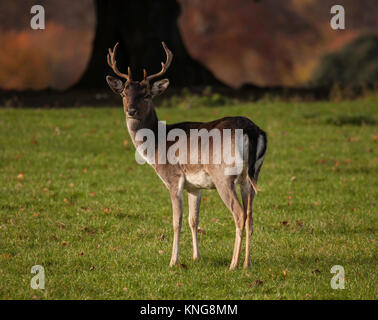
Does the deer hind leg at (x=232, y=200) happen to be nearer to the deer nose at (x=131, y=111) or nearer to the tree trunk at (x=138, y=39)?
the deer nose at (x=131, y=111)

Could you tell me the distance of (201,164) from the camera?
7258 mm

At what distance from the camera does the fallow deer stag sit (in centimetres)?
701

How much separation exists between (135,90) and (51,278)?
2353mm

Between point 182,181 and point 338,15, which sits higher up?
point 338,15

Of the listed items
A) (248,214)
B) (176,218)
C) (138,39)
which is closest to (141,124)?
(176,218)

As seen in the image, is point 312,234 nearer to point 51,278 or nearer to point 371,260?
point 371,260

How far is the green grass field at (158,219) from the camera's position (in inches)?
267

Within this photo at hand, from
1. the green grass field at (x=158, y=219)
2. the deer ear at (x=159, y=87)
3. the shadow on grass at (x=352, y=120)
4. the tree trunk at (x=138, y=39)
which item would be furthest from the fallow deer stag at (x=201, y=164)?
the tree trunk at (x=138, y=39)

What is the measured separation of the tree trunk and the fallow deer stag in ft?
55.1

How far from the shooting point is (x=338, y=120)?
17.4 m

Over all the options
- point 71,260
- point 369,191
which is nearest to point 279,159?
point 369,191

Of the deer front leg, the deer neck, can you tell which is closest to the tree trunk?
the deer neck

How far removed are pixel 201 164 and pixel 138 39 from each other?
59.6 ft

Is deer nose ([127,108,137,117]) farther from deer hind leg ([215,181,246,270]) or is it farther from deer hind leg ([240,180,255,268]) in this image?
deer hind leg ([240,180,255,268])
